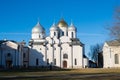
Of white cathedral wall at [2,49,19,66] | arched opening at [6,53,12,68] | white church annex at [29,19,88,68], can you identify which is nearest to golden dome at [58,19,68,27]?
white church annex at [29,19,88,68]

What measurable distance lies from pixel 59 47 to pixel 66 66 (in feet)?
20.4

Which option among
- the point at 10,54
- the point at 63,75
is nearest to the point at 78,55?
the point at 10,54

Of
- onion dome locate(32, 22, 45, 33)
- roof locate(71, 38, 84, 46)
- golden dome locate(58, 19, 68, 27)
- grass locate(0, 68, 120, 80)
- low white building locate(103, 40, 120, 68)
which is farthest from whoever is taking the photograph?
golden dome locate(58, 19, 68, 27)

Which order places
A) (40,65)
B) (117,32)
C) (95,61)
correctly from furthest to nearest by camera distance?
(95,61)
(40,65)
(117,32)

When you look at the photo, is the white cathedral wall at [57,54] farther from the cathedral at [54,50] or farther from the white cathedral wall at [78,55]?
the white cathedral wall at [78,55]

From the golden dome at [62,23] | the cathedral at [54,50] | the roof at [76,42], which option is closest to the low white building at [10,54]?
the cathedral at [54,50]

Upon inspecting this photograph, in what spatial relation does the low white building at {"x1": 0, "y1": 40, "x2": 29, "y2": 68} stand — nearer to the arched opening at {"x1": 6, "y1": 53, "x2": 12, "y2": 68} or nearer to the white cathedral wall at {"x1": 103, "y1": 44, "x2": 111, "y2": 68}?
the arched opening at {"x1": 6, "y1": 53, "x2": 12, "y2": 68}

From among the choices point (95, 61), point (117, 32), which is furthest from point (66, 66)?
point (117, 32)

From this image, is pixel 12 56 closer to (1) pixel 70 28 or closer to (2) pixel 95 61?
(1) pixel 70 28

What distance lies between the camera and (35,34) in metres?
99.7

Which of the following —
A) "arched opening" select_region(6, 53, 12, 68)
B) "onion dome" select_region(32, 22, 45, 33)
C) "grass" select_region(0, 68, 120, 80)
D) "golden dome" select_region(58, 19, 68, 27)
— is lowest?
"grass" select_region(0, 68, 120, 80)

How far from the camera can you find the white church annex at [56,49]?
97.1m

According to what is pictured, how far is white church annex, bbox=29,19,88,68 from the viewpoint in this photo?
319 ft

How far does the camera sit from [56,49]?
9850 centimetres
